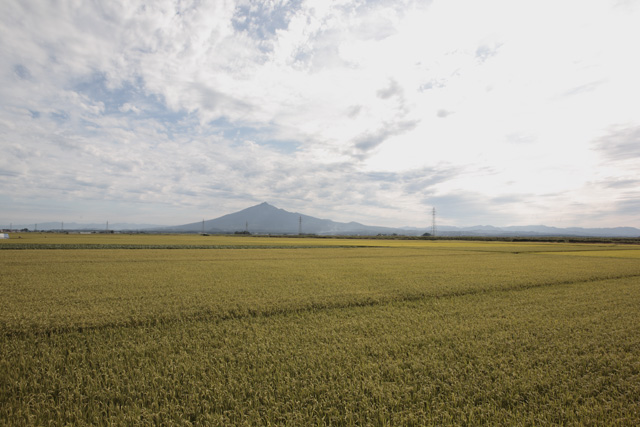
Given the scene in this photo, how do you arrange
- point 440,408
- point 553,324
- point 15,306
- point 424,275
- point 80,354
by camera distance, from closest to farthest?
point 440,408 → point 80,354 → point 553,324 → point 15,306 → point 424,275

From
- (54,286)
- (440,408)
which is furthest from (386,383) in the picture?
A: (54,286)

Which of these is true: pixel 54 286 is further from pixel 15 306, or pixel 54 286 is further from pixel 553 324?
pixel 553 324

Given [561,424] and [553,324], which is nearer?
[561,424]

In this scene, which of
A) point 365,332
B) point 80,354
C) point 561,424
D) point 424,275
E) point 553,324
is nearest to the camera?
point 561,424

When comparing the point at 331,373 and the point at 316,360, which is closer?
the point at 331,373

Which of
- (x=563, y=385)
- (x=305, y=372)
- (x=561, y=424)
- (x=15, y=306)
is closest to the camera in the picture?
(x=561, y=424)

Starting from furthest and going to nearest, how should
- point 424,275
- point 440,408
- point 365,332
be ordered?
point 424,275 < point 365,332 < point 440,408

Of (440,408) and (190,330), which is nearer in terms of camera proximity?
(440,408)

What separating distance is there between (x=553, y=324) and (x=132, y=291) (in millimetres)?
15081

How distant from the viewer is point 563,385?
4812 mm

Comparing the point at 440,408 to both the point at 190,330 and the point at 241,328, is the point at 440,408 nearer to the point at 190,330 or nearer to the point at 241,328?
the point at 241,328

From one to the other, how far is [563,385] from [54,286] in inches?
709

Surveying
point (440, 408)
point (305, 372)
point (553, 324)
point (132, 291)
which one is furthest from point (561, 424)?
point (132, 291)

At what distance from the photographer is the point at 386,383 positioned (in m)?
4.86
